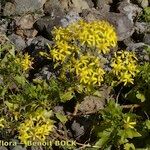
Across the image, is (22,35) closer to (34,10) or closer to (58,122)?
(34,10)

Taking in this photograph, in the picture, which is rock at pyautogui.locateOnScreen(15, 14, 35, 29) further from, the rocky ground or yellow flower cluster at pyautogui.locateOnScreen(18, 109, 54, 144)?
yellow flower cluster at pyautogui.locateOnScreen(18, 109, 54, 144)

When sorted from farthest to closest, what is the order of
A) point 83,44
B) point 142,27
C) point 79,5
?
1. point 79,5
2. point 142,27
3. point 83,44

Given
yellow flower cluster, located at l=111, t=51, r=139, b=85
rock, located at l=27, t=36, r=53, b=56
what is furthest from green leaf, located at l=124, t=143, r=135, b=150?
rock, located at l=27, t=36, r=53, b=56

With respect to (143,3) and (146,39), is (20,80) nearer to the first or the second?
(146,39)

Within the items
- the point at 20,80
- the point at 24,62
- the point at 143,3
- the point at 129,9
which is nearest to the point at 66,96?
the point at 20,80

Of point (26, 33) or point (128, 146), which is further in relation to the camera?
point (26, 33)

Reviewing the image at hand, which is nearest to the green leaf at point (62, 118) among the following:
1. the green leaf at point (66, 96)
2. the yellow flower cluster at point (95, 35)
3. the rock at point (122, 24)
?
the green leaf at point (66, 96)

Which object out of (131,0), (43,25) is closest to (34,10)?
(43,25)
